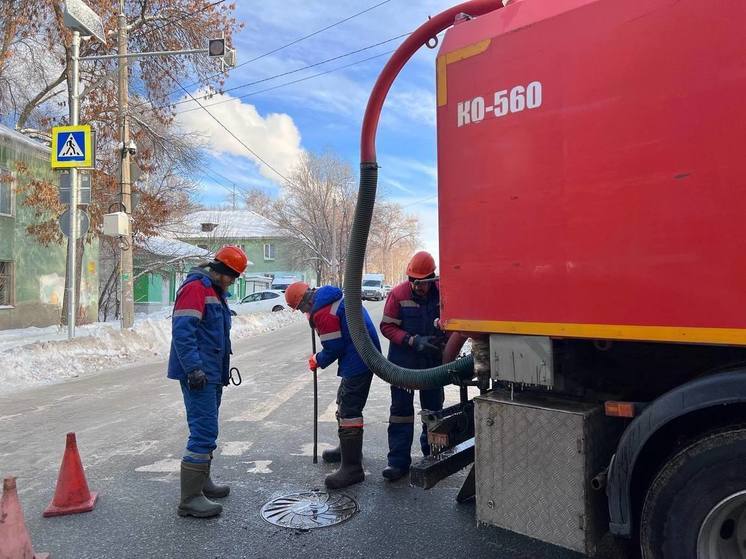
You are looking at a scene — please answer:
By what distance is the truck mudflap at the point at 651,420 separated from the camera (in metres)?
2.15

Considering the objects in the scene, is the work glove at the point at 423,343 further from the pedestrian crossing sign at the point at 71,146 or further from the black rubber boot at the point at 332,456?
the pedestrian crossing sign at the point at 71,146

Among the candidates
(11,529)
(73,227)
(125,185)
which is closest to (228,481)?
(11,529)

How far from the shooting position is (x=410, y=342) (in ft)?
15.5

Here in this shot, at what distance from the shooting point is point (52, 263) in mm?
19781

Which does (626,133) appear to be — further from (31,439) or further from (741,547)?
(31,439)

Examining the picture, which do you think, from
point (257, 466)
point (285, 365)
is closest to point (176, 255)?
point (285, 365)

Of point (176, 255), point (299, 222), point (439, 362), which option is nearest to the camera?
point (439, 362)

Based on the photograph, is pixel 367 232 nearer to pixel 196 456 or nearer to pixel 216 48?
pixel 196 456

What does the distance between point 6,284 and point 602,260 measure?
1993 centimetres

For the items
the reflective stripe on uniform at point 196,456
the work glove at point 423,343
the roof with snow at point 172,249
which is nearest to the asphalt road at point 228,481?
the reflective stripe on uniform at point 196,456

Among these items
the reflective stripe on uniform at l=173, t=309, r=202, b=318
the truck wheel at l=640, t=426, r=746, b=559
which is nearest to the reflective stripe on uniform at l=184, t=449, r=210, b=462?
the reflective stripe on uniform at l=173, t=309, r=202, b=318

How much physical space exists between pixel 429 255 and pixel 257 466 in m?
2.34

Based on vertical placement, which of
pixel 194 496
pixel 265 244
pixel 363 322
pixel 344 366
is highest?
pixel 265 244

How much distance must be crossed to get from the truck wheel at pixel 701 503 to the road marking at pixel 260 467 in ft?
10.6
